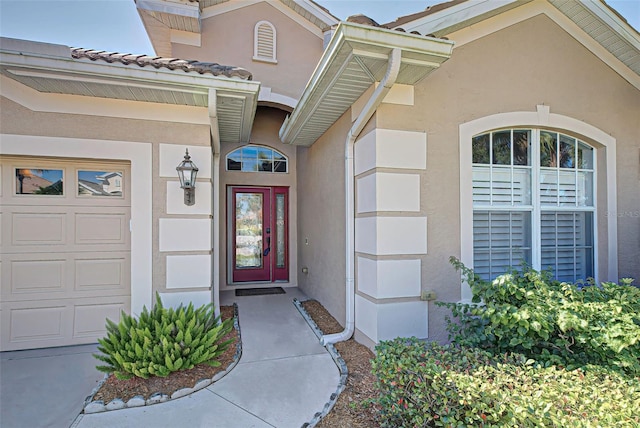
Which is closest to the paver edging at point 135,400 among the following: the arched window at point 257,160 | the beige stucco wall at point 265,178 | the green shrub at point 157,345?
the green shrub at point 157,345

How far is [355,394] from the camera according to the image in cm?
313

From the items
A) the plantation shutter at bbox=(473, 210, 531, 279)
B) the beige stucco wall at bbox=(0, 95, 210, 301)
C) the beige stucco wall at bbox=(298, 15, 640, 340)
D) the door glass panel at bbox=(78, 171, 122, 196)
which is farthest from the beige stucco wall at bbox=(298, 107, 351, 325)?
the door glass panel at bbox=(78, 171, 122, 196)

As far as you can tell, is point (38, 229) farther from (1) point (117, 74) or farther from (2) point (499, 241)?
(2) point (499, 241)

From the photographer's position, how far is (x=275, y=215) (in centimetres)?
801

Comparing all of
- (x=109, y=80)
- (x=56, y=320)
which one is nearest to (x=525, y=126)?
(x=109, y=80)

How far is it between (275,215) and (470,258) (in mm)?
4974

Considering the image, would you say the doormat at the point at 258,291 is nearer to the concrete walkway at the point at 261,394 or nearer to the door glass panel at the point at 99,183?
the concrete walkway at the point at 261,394

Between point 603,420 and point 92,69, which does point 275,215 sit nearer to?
point 92,69

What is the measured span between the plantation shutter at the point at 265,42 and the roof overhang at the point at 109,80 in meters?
3.66

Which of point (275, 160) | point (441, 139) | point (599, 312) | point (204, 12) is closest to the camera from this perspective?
point (599, 312)

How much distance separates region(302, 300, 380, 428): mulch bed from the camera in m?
2.69

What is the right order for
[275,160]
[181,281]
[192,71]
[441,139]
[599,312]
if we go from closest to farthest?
[599,312] < [192,71] < [441,139] < [181,281] < [275,160]

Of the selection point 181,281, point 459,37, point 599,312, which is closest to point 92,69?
point 181,281

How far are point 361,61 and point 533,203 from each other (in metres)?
3.11
